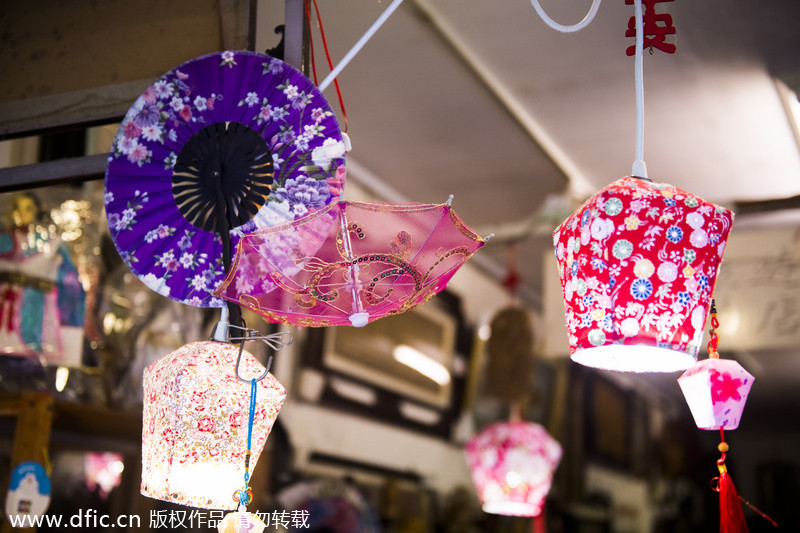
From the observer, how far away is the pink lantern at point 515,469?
3.06 meters

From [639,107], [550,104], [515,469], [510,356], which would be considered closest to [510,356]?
[510,356]

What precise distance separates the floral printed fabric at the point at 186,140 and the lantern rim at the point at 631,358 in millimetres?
507

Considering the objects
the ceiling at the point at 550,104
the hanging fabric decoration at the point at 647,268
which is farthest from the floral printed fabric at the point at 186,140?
the hanging fabric decoration at the point at 647,268

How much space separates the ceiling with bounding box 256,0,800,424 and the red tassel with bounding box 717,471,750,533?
1238 millimetres

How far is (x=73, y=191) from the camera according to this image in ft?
8.00

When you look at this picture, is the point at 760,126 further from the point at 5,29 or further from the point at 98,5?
the point at 5,29

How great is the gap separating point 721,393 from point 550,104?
1.61 meters

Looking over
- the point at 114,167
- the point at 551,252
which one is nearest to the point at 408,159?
the point at 551,252

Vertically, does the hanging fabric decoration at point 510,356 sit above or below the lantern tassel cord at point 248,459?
above

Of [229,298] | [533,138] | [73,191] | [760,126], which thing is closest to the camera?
[229,298]

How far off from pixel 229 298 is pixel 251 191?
209 millimetres

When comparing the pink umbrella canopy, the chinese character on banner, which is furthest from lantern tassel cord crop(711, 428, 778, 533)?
the chinese character on banner

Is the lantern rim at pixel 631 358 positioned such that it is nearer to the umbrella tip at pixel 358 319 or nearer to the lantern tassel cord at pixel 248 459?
the umbrella tip at pixel 358 319

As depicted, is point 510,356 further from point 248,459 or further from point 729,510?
point 248,459
